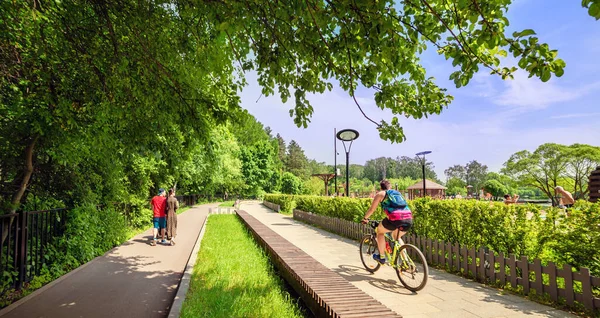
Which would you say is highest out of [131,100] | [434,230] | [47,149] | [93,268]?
[131,100]

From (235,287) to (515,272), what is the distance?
15.2 ft

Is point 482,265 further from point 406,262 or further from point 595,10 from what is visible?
point 595,10

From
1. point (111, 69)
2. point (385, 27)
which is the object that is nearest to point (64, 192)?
point (111, 69)

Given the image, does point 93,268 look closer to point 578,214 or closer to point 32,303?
point 32,303

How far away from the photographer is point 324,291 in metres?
4.61

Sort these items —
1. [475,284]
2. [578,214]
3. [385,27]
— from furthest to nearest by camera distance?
[475,284]
[578,214]
[385,27]

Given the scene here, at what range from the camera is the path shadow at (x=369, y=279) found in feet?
19.4

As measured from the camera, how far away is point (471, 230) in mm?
7047

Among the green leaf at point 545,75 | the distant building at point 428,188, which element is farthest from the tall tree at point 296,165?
the green leaf at point 545,75

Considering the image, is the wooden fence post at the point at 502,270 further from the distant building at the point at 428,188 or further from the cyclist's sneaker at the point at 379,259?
the distant building at the point at 428,188

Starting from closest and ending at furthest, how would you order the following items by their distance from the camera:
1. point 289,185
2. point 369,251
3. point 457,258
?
point 457,258 < point 369,251 < point 289,185

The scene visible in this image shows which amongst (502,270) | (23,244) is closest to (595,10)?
(502,270)

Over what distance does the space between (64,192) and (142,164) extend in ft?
14.6

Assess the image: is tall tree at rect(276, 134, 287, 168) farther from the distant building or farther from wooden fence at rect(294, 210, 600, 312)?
wooden fence at rect(294, 210, 600, 312)
